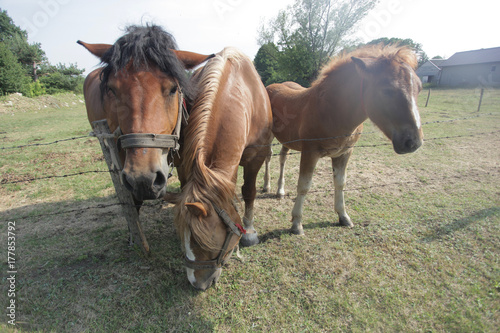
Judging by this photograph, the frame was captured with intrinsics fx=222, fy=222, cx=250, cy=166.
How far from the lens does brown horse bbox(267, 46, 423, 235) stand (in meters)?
2.02

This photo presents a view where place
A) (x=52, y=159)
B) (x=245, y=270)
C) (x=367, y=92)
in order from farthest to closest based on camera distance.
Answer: (x=52, y=159)
(x=245, y=270)
(x=367, y=92)

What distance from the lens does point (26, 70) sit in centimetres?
2383

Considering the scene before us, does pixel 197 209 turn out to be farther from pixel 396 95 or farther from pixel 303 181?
pixel 396 95

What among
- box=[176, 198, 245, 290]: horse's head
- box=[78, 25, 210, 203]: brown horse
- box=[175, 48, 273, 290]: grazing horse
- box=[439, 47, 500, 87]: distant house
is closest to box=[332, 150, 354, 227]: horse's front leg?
box=[175, 48, 273, 290]: grazing horse

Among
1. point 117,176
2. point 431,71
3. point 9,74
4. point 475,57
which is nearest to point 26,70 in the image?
point 9,74

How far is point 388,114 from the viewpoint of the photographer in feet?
6.88

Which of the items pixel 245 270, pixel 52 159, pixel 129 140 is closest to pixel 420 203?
pixel 245 270

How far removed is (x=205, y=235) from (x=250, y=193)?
1366 mm

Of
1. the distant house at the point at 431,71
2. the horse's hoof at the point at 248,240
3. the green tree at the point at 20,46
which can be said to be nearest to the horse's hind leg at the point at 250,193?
the horse's hoof at the point at 248,240

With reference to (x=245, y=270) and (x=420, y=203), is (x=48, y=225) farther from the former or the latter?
(x=420, y=203)

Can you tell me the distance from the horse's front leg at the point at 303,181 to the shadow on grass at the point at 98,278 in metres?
1.58

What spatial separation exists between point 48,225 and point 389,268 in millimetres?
4653

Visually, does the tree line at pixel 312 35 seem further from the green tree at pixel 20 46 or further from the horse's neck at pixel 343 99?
the green tree at pixel 20 46

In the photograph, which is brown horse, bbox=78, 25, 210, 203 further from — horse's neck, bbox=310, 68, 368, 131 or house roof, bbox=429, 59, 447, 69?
house roof, bbox=429, 59, 447, 69
